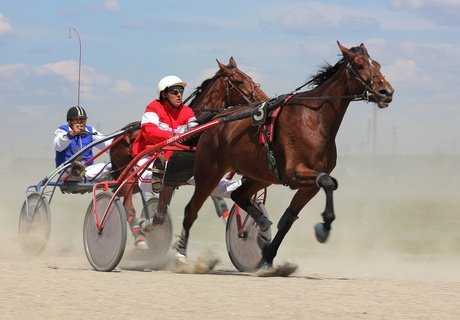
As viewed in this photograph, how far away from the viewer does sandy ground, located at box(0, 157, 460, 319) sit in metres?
7.96

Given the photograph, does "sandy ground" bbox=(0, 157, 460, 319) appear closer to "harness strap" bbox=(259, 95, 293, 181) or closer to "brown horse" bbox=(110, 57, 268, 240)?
"harness strap" bbox=(259, 95, 293, 181)

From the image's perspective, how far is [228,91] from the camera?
13.2 m

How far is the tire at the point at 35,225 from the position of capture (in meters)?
13.8

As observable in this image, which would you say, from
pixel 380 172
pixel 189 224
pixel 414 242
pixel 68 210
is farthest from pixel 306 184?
pixel 380 172

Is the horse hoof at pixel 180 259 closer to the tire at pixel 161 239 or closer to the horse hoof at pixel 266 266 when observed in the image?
the horse hoof at pixel 266 266

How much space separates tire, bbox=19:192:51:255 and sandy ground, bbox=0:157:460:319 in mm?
194

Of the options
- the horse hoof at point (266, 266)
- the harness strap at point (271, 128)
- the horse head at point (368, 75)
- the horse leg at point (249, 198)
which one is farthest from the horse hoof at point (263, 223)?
the horse head at point (368, 75)

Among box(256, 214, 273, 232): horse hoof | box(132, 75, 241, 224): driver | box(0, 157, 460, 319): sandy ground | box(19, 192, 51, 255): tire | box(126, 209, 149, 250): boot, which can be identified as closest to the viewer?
box(0, 157, 460, 319): sandy ground

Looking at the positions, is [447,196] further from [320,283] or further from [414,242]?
[320,283]

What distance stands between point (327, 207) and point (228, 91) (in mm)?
3463

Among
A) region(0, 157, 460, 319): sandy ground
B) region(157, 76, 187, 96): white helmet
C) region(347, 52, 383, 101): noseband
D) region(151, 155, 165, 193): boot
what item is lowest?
region(0, 157, 460, 319): sandy ground

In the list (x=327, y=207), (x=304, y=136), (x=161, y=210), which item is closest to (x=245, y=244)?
(x=161, y=210)

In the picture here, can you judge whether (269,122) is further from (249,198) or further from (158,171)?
(158,171)

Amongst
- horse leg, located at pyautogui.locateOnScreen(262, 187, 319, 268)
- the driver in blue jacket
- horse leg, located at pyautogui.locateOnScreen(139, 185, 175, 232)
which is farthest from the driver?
the driver in blue jacket
